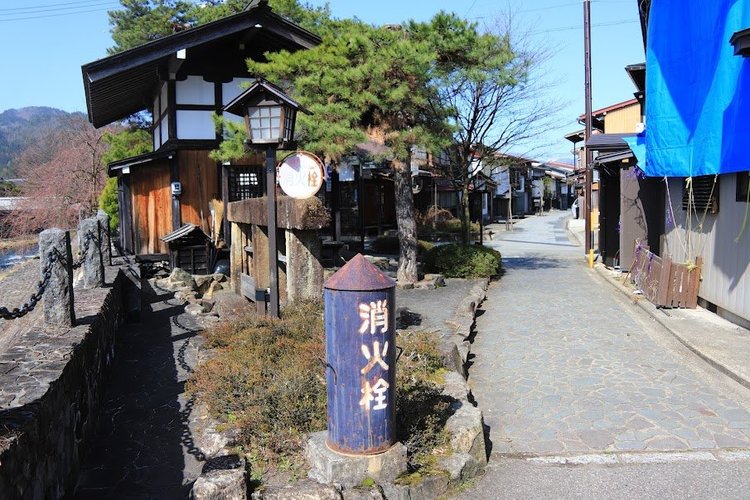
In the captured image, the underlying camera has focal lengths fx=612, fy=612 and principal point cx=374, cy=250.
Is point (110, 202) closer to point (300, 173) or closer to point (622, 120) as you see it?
point (300, 173)

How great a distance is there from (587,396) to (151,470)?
501cm

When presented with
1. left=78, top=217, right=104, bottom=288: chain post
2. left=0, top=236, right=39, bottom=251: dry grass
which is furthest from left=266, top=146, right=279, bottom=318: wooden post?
left=0, top=236, right=39, bottom=251: dry grass

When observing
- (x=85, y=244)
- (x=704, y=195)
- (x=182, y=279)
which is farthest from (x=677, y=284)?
(x=182, y=279)

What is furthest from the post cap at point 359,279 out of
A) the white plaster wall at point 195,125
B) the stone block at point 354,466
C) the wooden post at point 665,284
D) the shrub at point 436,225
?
the shrub at point 436,225

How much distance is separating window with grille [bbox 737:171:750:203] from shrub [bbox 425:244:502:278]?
292 inches

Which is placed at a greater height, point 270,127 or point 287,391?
point 270,127

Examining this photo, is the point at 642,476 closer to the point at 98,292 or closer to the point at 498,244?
the point at 98,292

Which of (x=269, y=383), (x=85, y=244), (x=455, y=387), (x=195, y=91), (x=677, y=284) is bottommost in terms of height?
(x=455, y=387)

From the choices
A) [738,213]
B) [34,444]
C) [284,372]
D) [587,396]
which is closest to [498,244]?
[738,213]

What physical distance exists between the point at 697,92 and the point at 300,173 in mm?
7389

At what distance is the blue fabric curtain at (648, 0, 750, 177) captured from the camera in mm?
8750

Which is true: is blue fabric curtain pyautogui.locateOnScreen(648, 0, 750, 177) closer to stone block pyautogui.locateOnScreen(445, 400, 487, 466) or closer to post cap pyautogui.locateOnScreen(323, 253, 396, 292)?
stone block pyautogui.locateOnScreen(445, 400, 487, 466)

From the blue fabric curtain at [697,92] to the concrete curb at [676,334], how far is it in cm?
266

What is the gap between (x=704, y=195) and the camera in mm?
11898
